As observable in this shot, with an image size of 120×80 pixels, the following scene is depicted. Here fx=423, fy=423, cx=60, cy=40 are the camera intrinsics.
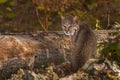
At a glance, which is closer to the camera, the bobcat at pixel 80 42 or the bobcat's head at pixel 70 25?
the bobcat at pixel 80 42

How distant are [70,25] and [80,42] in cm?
61

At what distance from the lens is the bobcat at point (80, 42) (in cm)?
575

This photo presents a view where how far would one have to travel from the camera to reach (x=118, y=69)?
556cm

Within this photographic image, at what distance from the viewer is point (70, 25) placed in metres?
6.48

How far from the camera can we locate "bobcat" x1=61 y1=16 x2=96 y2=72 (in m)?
5.75

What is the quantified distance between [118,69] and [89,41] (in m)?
0.63

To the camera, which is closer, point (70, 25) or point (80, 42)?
point (80, 42)

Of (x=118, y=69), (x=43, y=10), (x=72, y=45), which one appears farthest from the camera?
(x=43, y=10)

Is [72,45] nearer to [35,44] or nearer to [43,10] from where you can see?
[35,44]

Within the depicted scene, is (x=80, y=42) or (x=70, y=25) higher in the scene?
(x=70, y=25)

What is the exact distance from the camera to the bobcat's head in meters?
6.37

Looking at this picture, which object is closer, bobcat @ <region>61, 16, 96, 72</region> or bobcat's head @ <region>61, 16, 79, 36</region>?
bobcat @ <region>61, 16, 96, 72</region>

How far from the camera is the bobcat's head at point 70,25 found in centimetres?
637

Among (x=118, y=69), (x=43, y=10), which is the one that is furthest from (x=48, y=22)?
(x=118, y=69)
